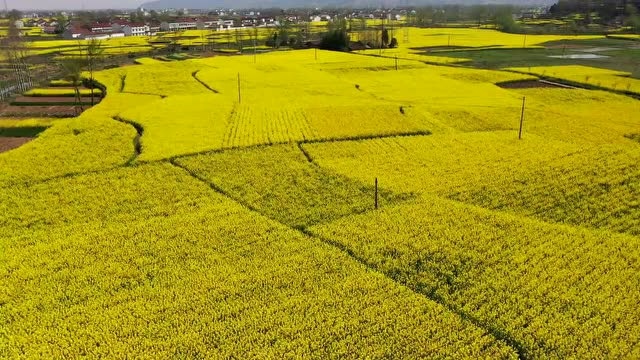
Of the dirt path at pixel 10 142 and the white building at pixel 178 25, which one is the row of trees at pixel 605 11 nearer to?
the white building at pixel 178 25

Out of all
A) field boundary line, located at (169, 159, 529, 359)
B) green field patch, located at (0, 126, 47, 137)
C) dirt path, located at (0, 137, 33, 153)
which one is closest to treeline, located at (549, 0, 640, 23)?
green field patch, located at (0, 126, 47, 137)

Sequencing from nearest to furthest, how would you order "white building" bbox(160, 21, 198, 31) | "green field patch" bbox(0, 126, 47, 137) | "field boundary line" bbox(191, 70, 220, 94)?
"green field patch" bbox(0, 126, 47, 137), "field boundary line" bbox(191, 70, 220, 94), "white building" bbox(160, 21, 198, 31)

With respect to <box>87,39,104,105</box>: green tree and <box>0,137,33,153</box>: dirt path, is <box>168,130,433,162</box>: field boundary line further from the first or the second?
<box>87,39,104,105</box>: green tree

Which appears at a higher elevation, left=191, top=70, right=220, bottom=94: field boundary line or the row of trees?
the row of trees

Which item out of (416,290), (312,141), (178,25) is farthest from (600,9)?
(416,290)

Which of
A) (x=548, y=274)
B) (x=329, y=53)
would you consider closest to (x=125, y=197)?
(x=548, y=274)

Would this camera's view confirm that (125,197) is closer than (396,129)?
Yes

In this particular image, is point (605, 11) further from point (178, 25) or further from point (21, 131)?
point (21, 131)

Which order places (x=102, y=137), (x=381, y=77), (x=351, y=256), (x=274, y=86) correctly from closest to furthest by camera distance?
(x=351, y=256) → (x=102, y=137) → (x=274, y=86) → (x=381, y=77)

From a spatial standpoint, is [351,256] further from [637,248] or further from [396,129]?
[396,129]

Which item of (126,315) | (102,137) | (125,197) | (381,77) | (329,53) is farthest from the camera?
(329,53)

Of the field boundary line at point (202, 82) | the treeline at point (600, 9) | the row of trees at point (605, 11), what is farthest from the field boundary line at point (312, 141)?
the treeline at point (600, 9)
